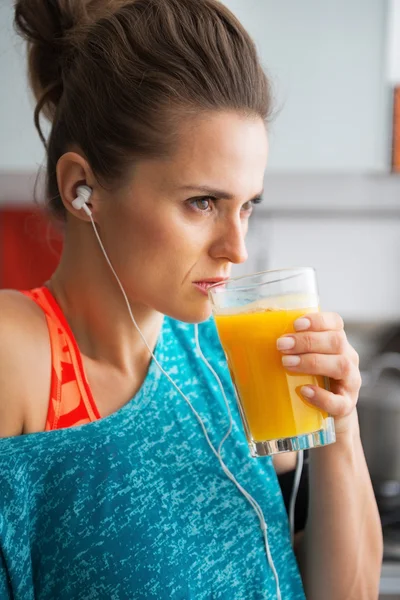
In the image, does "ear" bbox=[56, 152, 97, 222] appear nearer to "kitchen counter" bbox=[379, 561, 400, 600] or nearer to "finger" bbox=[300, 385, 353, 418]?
"finger" bbox=[300, 385, 353, 418]

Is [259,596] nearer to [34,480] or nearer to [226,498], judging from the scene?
[226,498]

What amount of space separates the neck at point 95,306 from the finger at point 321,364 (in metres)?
0.28

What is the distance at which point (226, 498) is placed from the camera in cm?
113

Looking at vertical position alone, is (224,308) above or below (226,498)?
above

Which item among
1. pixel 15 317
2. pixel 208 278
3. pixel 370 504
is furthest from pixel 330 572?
pixel 15 317

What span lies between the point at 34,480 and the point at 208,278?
36cm

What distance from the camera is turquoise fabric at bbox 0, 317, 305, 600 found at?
1008 millimetres

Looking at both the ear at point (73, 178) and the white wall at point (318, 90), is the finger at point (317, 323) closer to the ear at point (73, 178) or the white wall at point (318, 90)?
the ear at point (73, 178)

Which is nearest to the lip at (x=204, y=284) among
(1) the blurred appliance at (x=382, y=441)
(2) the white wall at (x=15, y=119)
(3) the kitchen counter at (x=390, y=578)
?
(3) the kitchen counter at (x=390, y=578)

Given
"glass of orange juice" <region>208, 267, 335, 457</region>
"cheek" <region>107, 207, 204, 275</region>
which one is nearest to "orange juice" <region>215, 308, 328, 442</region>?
"glass of orange juice" <region>208, 267, 335, 457</region>

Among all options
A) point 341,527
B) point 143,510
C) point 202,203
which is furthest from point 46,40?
point 341,527

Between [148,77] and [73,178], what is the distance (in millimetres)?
181

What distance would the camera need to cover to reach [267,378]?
3.26 feet

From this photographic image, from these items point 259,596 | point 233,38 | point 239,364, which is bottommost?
point 259,596
